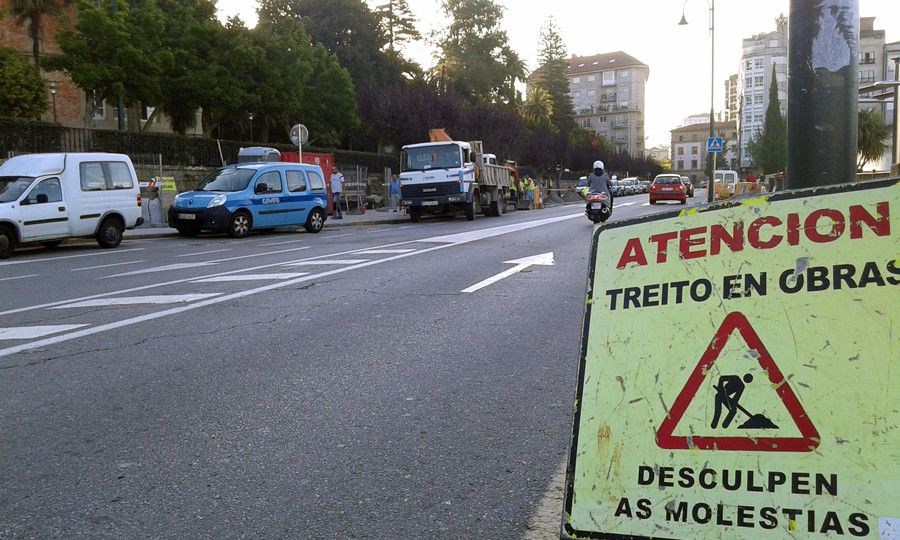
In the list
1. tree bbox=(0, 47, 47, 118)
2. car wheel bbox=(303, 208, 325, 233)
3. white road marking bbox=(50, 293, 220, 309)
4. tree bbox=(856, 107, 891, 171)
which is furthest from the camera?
tree bbox=(856, 107, 891, 171)

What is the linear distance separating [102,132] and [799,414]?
96.9ft

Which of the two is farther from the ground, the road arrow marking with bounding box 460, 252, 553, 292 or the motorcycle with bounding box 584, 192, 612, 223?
the motorcycle with bounding box 584, 192, 612, 223

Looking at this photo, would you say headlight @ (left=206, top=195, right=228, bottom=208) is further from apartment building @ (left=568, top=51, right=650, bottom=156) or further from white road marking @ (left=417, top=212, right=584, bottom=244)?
apartment building @ (left=568, top=51, right=650, bottom=156)

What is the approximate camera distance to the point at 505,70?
252 feet

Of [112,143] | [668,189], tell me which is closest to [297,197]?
[112,143]

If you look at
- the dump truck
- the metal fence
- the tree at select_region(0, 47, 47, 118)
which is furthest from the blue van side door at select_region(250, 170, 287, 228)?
the tree at select_region(0, 47, 47, 118)

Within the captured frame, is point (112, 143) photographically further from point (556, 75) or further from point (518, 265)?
point (556, 75)

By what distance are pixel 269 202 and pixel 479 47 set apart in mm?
60004

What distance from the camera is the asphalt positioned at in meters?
3.16

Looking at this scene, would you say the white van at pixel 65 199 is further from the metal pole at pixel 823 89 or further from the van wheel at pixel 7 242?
the metal pole at pixel 823 89

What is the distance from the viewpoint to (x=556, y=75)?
105 m

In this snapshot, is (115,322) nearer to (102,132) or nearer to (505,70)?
(102,132)

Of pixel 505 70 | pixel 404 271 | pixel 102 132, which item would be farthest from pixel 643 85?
pixel 404 271

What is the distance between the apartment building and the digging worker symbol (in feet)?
456
